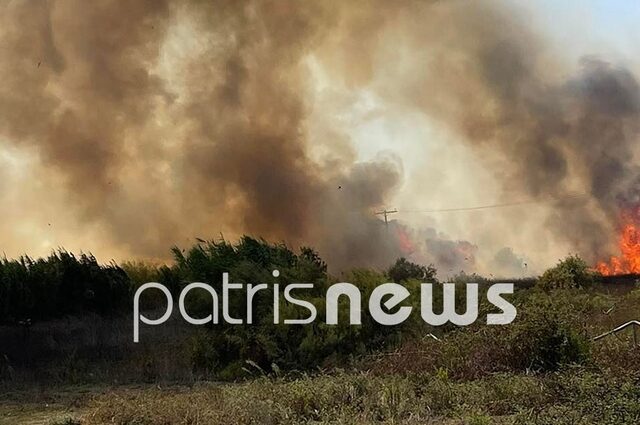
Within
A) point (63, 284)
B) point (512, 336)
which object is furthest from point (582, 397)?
point (63, 284)

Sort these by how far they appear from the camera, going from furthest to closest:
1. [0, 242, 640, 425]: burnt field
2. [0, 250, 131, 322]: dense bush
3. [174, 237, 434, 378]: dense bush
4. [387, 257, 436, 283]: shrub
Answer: [0, 250, 131, 322]: dense bush, [387, 257, 436, 283]: shrub, [174, 237, 434, 378]: dense bush, [0, 242, 640, 425]: burnt field

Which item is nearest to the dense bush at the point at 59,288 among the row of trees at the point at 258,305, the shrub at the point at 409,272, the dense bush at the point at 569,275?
the row of trees at the point at 258,305

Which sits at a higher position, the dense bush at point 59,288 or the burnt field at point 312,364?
the dense bush at point 59,288

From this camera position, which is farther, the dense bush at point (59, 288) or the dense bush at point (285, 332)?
the dense bush at point (59, 288)

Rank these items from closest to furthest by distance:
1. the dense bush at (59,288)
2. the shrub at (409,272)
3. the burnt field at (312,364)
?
the burnt field at (312,364)
the shrub at (409,272)
the dense bush at (59,288)

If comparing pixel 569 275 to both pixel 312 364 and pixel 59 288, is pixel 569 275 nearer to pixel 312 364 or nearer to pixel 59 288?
pixel 312 364

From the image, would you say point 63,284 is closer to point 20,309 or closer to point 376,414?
point 20,309

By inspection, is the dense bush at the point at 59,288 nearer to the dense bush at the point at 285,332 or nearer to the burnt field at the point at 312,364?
the burnt field at the point at 312,364

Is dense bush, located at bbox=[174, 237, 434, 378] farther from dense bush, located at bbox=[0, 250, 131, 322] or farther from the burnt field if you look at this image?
dense bush, located at bbox=[0, 250, 131, 322]

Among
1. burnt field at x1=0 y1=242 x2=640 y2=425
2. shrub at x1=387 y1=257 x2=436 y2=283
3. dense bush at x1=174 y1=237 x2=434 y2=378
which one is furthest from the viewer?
shrub at x1=387 y1=257 x2=436 y2=283

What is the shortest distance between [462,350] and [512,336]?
0.82 m

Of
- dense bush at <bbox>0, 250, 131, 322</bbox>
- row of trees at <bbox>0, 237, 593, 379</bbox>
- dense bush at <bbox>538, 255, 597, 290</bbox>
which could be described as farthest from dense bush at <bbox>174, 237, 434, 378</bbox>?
dense bush at <bbox>538, 255, 597, 290</bbox>

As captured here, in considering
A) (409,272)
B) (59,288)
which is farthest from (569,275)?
(59,288)

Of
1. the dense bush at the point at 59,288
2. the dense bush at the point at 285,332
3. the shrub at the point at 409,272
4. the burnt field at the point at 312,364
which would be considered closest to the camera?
the burnt field at the point at 312,364
